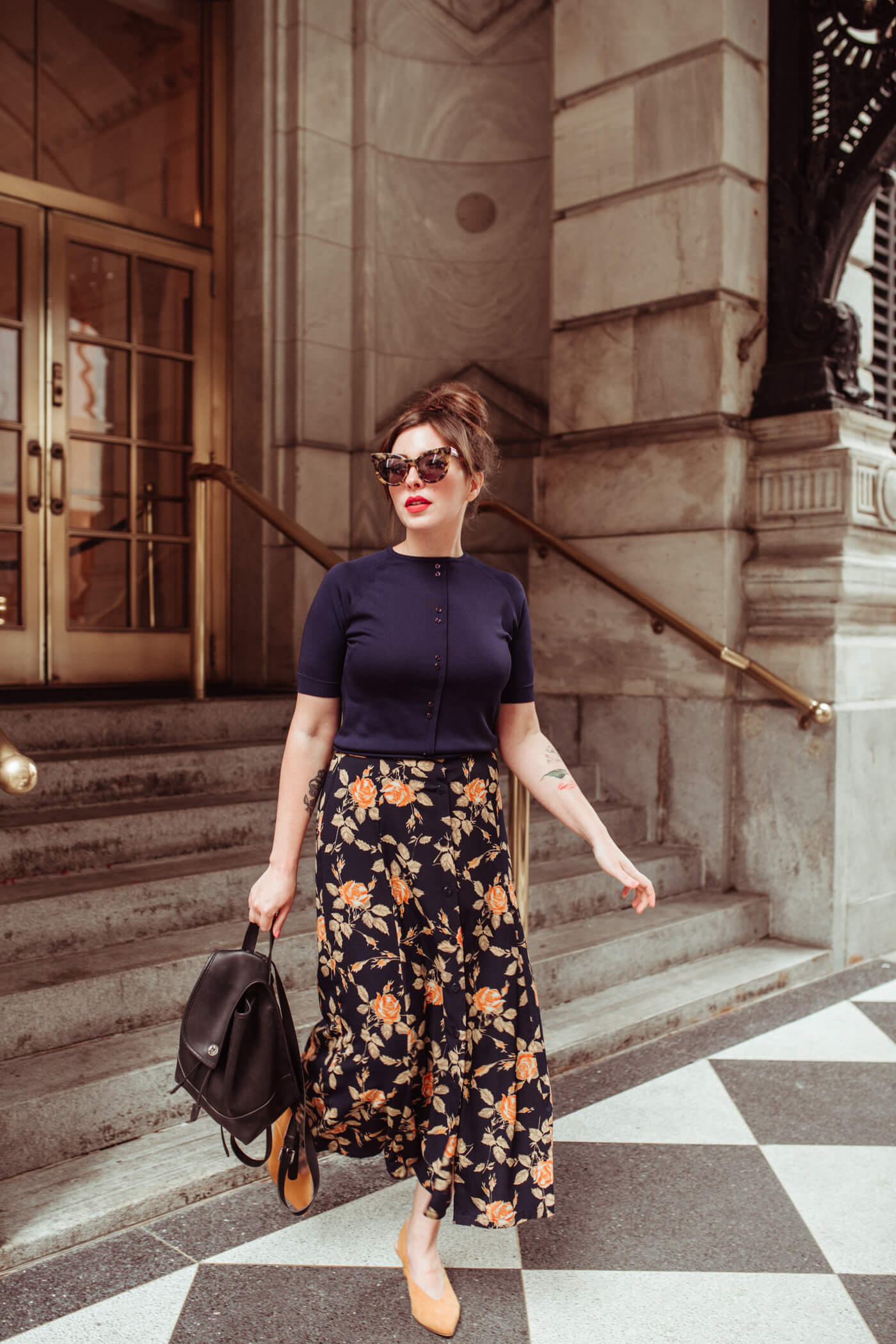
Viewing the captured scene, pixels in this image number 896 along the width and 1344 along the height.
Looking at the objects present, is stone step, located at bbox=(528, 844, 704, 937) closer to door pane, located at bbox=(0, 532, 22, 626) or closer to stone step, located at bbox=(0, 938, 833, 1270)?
stone step, located at bbox=(0, 938, 833, 1270)

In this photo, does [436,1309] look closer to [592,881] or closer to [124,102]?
[592,881]

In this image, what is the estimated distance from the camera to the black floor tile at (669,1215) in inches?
81.2

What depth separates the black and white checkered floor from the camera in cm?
183

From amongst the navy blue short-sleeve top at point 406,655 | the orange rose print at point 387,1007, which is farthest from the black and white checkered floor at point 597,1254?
the navy blue short-sleeve top at point 406,655

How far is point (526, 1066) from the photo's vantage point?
190cm

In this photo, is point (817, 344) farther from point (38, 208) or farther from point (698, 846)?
point (38, 208)

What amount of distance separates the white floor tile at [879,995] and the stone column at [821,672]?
0.23m

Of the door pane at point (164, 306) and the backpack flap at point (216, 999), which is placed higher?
the door pane at point (164, 306)

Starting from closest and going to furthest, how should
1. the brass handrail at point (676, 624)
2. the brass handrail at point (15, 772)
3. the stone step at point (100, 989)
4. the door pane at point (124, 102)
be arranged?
the brass handrail at point (15, 772) → the stone step at point (100, 989) → the brass handrail at point (676, 624) → the door pane at point (124, 102)

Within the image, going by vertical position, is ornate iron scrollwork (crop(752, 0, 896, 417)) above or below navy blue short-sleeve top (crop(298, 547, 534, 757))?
above

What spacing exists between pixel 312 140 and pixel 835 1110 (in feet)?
15.6

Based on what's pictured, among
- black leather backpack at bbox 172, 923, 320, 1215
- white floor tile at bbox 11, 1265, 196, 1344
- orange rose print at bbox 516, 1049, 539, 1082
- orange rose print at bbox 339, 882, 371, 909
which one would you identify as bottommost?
white floor tile at bbox 11, 1265, 196, 1344

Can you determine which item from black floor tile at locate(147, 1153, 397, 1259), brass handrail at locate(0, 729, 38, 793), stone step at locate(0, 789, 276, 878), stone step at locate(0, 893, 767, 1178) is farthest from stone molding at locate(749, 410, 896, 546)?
brass handrail at locate(0, 729, 38, 793)

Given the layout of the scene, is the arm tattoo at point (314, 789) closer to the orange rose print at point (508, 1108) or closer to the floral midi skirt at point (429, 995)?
the floral midi skirt at point (429, 995)
